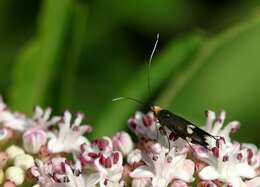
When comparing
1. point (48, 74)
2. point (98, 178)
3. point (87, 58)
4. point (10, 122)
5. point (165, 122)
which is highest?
point (87, 58)

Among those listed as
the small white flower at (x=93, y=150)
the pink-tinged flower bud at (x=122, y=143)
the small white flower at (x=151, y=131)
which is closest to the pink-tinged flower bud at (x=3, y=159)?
the small white flower at (x=93, y=150)

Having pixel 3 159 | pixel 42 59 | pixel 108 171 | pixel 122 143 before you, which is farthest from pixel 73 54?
pixel 108 171

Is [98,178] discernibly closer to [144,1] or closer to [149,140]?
[149,140]

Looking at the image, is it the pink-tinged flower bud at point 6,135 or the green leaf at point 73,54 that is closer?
the pink-tinged flower bud at point 6,135

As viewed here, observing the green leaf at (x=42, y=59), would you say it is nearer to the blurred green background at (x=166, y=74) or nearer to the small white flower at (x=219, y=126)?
the blurred green background at (x=166, y=74)

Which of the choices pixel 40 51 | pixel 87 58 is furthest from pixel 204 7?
pixel 40 51

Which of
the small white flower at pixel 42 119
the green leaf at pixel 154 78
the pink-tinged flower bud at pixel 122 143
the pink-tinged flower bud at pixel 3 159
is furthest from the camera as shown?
the green leaf at pixel 154 78
